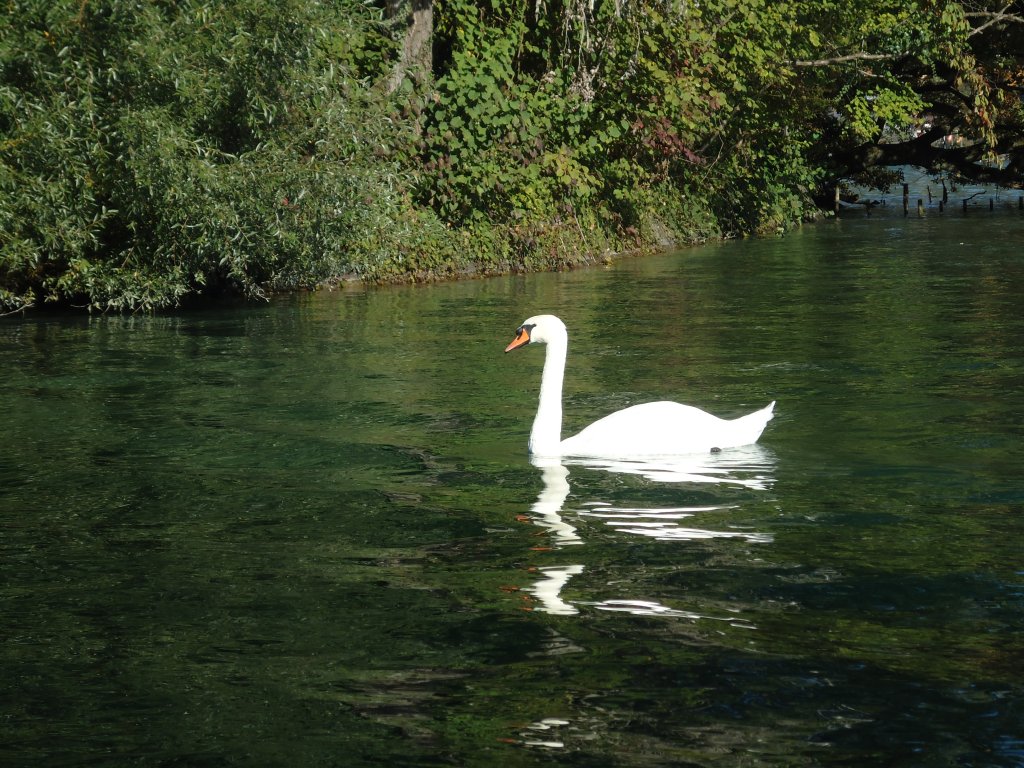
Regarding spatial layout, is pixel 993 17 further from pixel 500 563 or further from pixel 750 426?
pixel 500 563

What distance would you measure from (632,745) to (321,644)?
181cm

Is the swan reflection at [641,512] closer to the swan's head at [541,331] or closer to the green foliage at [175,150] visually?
the swan's head at [541,331]

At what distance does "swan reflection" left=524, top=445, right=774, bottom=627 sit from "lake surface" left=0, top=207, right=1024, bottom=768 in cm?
3

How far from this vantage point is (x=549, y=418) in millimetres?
11516

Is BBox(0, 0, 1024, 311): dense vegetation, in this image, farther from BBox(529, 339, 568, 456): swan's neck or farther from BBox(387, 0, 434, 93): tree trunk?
BBox(529, 339, 568, 456): swan's neck

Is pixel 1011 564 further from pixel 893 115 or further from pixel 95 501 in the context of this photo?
pixel 893 115

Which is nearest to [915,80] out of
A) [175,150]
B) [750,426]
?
[175,150]

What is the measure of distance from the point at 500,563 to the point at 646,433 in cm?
309

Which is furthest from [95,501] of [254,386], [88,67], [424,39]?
[424,39]

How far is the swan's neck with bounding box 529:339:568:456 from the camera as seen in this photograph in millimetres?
11438

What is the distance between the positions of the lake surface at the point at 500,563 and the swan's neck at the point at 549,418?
40 centimetres

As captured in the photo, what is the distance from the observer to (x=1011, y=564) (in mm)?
8266

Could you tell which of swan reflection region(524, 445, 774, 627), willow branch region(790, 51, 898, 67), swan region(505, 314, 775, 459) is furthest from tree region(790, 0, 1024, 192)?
swan reflection region(524, 445, 774, 627)

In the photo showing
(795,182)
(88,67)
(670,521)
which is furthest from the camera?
(795,182)
